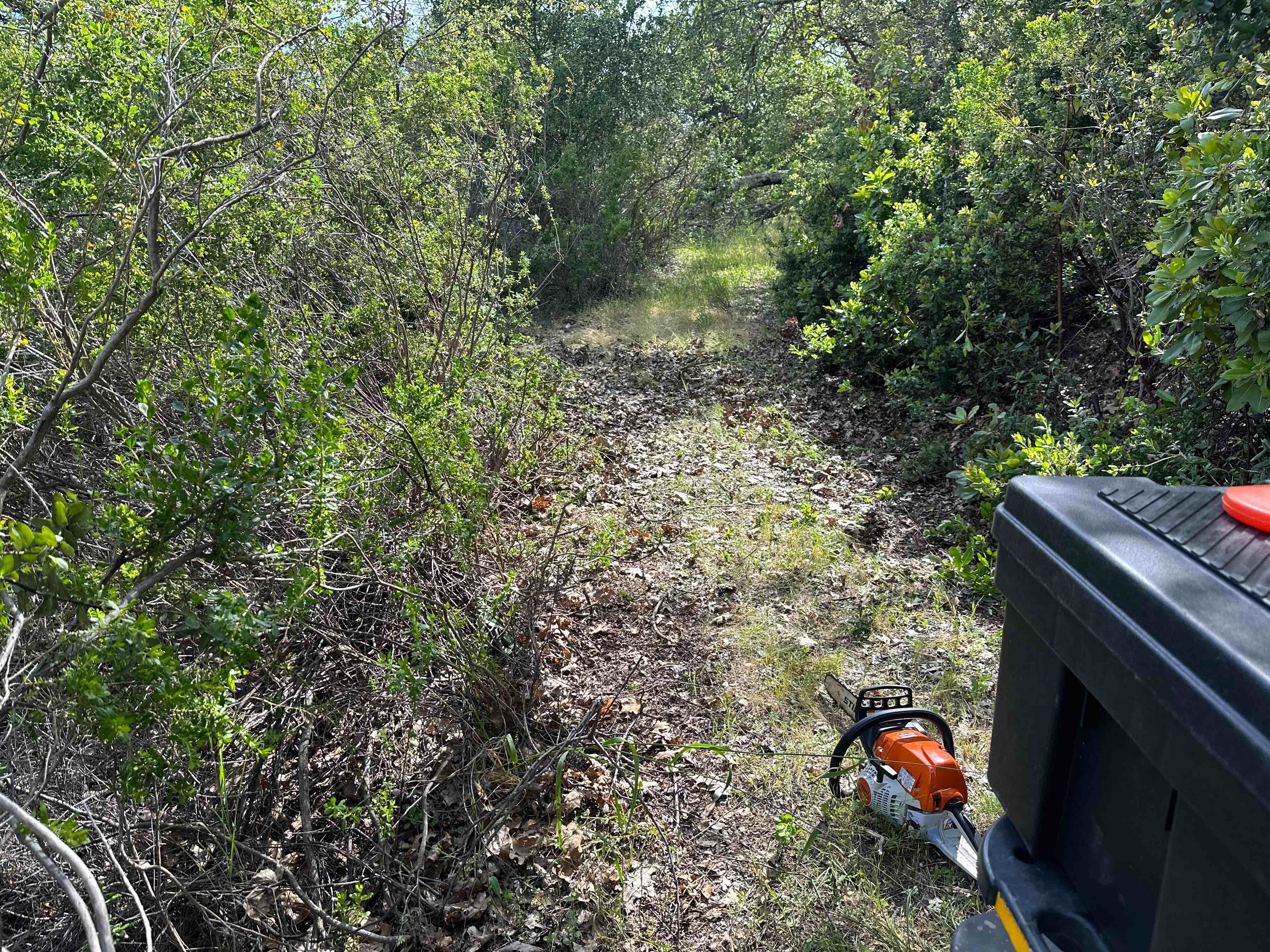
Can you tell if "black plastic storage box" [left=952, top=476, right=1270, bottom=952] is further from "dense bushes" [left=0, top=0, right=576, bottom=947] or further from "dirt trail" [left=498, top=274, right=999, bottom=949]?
"dense bushes" [left=0, top=0, right=576, bottom=947]

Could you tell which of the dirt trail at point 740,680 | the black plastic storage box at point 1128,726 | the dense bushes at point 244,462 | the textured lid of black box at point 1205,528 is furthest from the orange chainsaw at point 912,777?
the textured lid of black box at point 1205,528

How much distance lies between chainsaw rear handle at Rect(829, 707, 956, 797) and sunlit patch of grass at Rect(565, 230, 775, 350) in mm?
6444

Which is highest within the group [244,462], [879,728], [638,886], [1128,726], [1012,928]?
[244,462]

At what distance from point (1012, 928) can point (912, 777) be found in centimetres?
133

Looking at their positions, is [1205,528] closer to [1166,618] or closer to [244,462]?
[1166,618]

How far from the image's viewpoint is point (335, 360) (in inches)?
183

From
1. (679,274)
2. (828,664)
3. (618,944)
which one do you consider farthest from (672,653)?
(679,274)

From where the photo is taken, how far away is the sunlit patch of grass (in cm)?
951

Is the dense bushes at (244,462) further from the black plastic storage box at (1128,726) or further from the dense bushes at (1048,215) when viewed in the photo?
the dense bushes at (1048,215)

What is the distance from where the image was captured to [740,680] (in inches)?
152

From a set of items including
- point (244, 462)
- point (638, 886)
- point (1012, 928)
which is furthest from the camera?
point (638, 886)

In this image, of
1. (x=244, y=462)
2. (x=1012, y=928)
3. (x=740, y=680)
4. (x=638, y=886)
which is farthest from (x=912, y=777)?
(x=244, y=462)

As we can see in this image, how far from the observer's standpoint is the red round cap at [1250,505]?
1.25 m

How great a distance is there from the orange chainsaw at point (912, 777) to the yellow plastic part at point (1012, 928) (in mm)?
1191
